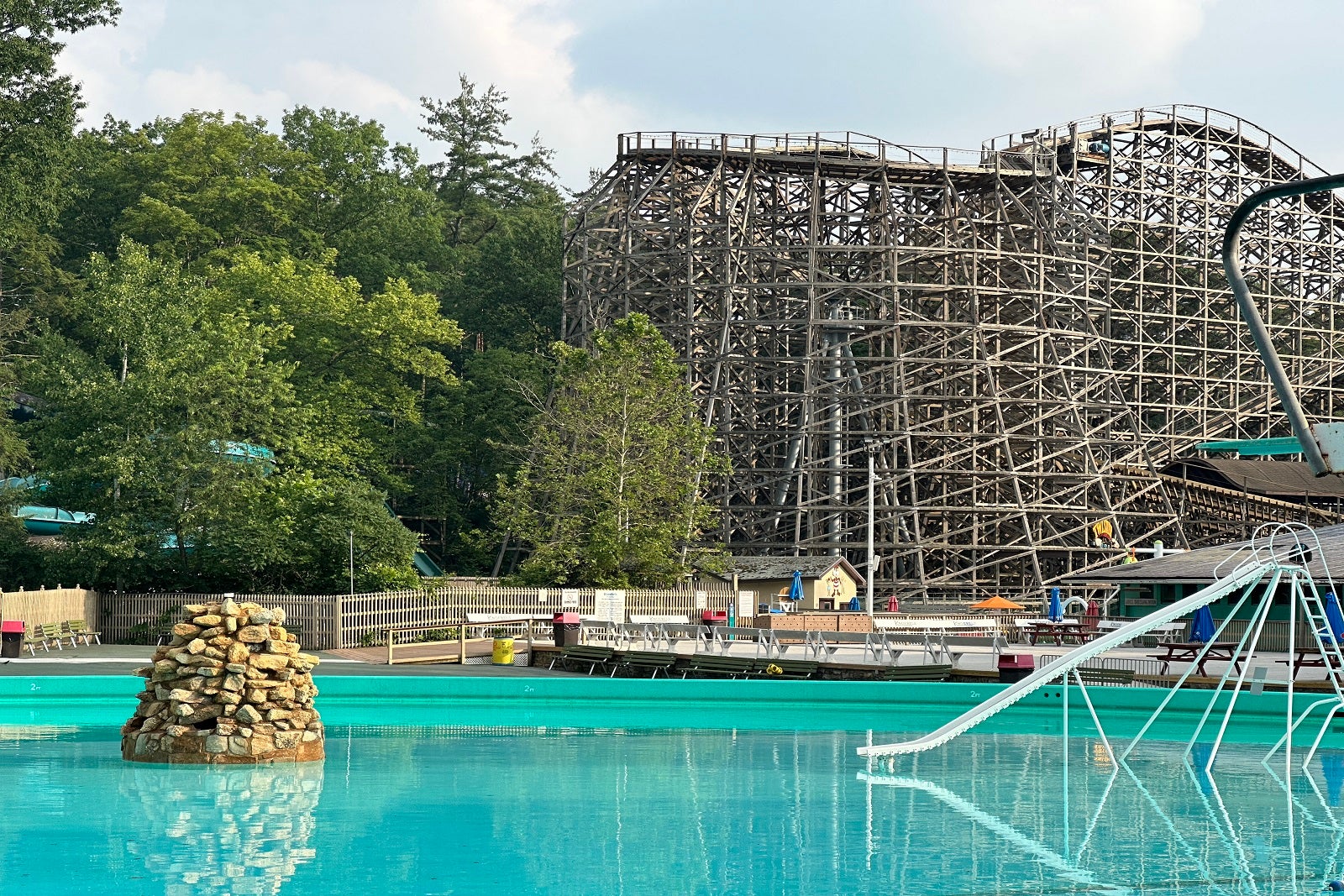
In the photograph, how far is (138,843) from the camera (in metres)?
11.6

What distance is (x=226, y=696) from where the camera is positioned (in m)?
16.4

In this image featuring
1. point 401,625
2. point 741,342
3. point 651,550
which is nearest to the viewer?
point 401,625

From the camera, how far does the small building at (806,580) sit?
39531 mm

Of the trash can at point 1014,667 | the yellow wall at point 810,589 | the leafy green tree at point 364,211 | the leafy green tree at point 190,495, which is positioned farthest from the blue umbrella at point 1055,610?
the leafy green tree at point 364,211

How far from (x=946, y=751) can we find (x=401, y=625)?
1526 centimetres

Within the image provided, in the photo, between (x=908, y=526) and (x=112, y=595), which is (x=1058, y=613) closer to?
(x=908, y=526)

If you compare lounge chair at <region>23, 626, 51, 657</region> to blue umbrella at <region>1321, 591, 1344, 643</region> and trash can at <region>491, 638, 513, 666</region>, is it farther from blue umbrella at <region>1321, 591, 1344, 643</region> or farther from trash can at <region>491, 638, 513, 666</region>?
blue umbrella at <region>1321, 591, 1344, 643</region>

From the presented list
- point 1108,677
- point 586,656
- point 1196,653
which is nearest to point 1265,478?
point 1108,677

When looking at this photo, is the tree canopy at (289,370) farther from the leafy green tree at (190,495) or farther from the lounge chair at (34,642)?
the lounge chair at (34,642)

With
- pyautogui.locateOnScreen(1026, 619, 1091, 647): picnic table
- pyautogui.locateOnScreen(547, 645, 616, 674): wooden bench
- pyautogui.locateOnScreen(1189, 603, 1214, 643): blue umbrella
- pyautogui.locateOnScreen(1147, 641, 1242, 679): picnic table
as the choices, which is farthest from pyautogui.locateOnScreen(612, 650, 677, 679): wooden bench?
pyautogui.locateOnScreen(1189, 603, 1214, 643): blue umbrella

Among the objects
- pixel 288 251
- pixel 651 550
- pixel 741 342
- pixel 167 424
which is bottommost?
pixel 651 550

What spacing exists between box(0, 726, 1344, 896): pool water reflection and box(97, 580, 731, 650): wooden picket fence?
12.7 meters

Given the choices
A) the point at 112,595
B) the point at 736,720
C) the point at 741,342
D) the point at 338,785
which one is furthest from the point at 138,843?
the point at 741,342

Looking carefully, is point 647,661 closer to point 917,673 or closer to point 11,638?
point 917,673
